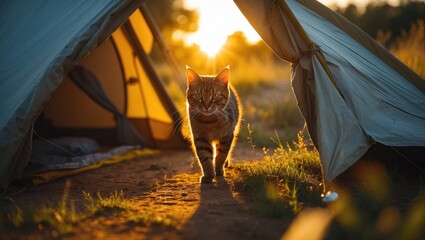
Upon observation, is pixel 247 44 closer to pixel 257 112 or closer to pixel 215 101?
pixel 257 112

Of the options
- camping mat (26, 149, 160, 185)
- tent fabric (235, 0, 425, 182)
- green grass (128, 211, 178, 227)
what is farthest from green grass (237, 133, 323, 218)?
camping mat (26, 149, 160, 185)

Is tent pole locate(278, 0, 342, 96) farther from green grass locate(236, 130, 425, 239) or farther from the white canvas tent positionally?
the white canvas tent

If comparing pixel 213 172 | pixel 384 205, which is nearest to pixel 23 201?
pixel 213 172

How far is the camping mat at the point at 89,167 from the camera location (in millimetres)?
4335

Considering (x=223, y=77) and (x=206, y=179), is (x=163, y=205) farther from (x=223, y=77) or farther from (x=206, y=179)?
(x=223, y=77)

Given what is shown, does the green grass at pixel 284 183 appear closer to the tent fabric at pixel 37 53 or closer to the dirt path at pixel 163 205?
the dirt path at pixel 163 205

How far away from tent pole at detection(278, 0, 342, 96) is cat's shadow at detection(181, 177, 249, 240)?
4.31 ft

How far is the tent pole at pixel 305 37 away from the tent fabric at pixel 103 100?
3.17 m

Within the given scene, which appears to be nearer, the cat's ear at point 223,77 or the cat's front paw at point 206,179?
the cat's front paw at point 206,179

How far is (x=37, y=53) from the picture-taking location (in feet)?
13.9

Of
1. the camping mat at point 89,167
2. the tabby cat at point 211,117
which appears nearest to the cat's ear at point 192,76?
the tabby cat at point 211,117

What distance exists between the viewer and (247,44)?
2122 centimetres

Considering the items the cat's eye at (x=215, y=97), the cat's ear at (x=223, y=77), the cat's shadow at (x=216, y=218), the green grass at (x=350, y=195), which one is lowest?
the green grass at (x=350, y=195)

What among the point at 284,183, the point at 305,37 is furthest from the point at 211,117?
the point at 305,37
